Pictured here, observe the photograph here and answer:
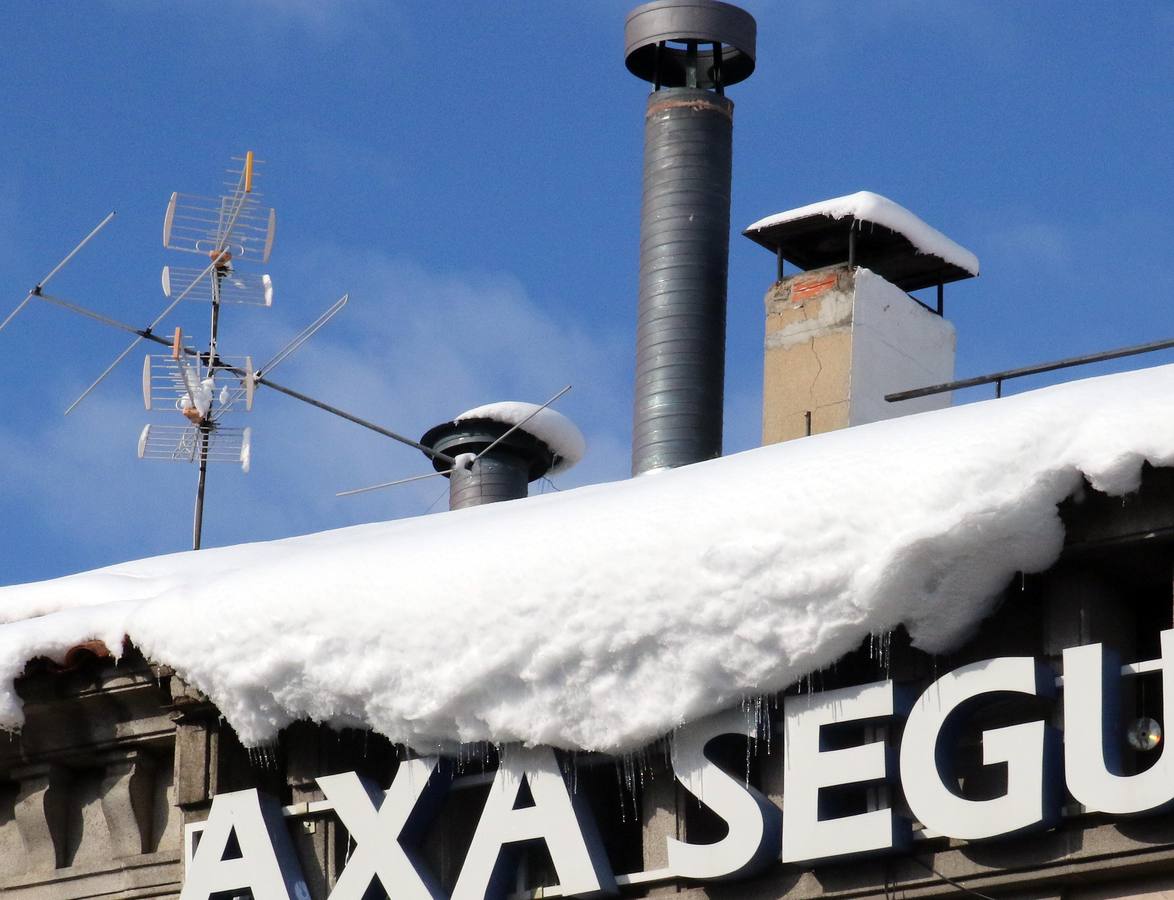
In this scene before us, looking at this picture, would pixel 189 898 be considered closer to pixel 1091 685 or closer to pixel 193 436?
pixel 1091 685

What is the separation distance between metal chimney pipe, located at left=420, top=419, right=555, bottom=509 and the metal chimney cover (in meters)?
3.40

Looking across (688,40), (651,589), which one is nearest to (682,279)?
(688,40)

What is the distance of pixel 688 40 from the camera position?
2019 cm

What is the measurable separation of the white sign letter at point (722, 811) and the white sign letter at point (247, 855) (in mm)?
2302

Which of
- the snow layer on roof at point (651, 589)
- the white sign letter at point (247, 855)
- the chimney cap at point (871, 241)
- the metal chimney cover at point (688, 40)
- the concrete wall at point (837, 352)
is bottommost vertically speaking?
the white sign letter at point (247, 855)

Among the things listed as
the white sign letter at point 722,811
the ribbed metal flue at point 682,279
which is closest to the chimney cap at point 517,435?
the ribbed metal flue at point 682,279

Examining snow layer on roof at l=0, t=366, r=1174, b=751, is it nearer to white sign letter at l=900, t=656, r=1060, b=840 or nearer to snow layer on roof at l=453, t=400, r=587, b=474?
white sign letter at l=900, t=656, r=1060, b=840

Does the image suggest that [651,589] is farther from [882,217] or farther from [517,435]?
[517,435]

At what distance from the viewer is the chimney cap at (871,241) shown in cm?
1881

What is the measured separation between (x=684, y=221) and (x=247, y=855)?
6.58 m

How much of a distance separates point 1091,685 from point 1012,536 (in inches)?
29.4

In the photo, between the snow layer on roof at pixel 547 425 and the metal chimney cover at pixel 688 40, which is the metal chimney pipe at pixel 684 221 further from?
the snow layer on roof at pixel 547 425

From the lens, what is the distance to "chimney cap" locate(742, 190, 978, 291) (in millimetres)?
18812

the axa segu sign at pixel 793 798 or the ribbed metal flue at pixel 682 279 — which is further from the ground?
the ribbed metal flue at pixel 682 279
